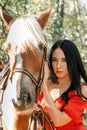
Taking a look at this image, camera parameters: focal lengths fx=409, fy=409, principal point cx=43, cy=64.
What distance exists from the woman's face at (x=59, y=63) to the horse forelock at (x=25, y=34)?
30 cm

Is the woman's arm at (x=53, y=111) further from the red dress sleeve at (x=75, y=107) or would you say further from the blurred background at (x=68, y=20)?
the blurred background at (x=68, y=20)

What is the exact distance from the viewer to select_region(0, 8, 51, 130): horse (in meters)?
3.23

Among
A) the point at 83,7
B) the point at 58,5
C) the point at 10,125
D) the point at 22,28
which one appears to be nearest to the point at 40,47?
the point at 22,28

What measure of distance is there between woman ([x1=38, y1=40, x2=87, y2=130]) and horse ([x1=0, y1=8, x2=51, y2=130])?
0.55 feet

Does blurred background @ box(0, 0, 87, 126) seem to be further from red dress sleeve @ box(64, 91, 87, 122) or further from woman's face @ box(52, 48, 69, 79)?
red dress sleeve @ box(64, 91, 87, 122)

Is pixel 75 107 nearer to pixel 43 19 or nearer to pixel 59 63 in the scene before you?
pixel 59 63

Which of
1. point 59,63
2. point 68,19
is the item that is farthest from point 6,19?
point 68,19

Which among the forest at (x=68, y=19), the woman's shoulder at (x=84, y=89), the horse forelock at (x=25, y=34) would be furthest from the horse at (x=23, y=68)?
the forest at (x=68, y=19)

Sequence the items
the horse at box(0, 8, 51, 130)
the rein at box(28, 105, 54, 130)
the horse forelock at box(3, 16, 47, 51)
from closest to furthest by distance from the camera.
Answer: the horse at box(0, 8, 51, 130) → the horse forelock at box(3, 16, 47, 51) → the rein at box(28, 105, 54, 130)

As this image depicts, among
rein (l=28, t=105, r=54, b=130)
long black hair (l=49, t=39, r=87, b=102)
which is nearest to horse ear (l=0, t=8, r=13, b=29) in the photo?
long black hair (l=49, t=39, r=87, b=102)

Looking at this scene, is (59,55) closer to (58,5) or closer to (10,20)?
(10,20)

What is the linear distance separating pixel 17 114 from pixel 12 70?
1.33ft

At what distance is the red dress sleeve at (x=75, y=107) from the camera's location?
3643 millimetres

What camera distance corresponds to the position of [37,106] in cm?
351
